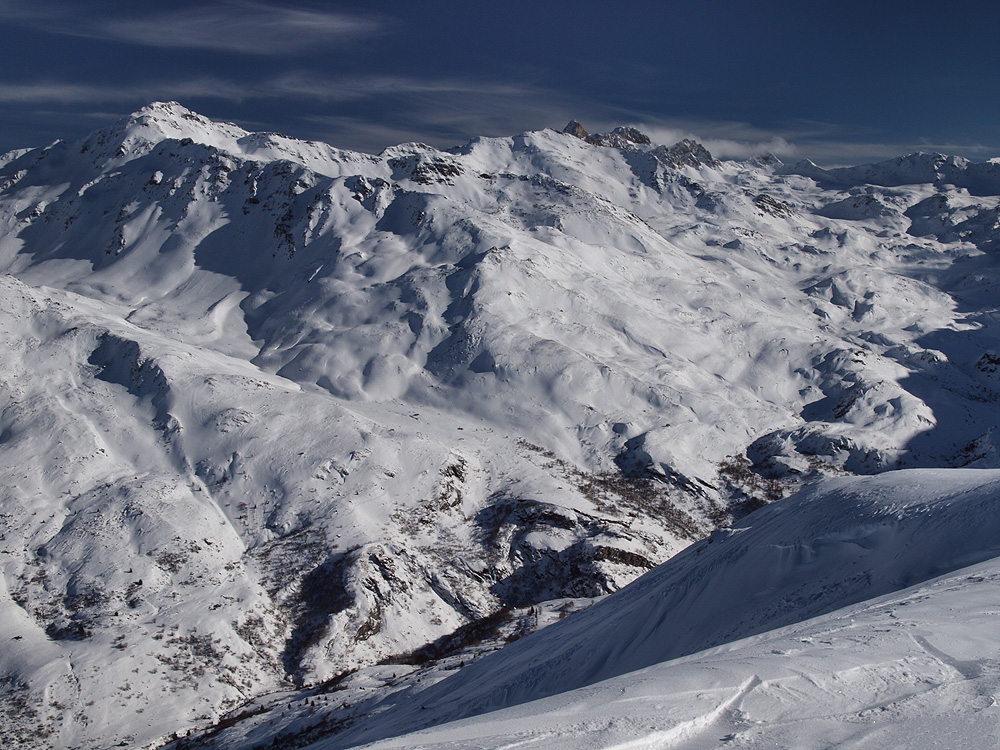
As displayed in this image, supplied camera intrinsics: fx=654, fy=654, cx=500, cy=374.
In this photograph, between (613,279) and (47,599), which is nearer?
(47,599)

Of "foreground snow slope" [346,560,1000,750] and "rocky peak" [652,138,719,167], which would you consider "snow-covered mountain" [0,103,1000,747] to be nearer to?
"foreground snow slope" [346,560,1000,750]

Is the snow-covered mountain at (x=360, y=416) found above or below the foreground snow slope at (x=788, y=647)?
below

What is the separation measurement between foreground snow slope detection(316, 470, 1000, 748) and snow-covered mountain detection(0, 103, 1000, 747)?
1.67m

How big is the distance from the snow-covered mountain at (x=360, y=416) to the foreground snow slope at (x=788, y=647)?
167cm

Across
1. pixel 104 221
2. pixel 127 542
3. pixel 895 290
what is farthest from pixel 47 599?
pixel 895 290

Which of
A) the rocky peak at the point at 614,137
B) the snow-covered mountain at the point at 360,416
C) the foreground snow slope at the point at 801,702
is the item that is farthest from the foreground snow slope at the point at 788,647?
the rocky peak at the point at 614,137

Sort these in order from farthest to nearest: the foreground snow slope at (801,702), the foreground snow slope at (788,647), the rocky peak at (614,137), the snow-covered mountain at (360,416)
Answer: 1. the rocky peak at (614,137)
2. the snow-covered mountain at (360,416)
3. the foreground snow slope at (788,647)
4. the foreground snow slope at (801,702)

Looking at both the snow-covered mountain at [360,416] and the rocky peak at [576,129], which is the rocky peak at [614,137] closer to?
the rocky peak at [576,129]

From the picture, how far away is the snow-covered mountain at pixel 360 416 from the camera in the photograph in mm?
24672

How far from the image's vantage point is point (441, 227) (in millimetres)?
61094

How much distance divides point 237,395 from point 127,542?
38.2 feet

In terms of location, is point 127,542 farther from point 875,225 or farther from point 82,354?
point 875,225

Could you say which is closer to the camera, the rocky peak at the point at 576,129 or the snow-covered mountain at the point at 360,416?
the snow-covered mountain at the point at 360,416

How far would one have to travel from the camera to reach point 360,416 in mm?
38469
